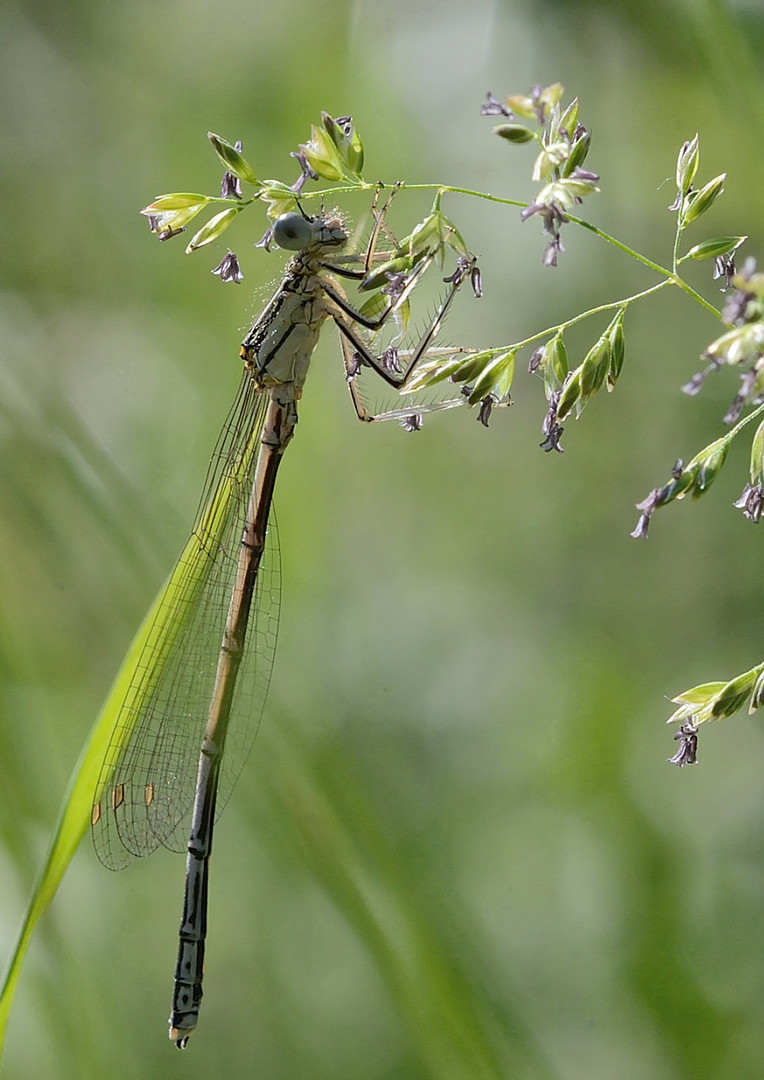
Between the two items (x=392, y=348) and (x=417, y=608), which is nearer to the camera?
(x=392, y=348)

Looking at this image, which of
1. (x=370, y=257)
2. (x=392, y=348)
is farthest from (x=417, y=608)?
(x=392, y=348)

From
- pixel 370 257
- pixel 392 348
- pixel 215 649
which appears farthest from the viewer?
pixel 215 649

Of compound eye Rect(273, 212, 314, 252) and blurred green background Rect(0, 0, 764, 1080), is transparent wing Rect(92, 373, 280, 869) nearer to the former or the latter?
blurred green background Rect(0, 0, 764, 1080)

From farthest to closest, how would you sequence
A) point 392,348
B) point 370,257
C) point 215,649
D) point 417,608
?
point 417,608, point 215,649, point 370,257, point 392,348

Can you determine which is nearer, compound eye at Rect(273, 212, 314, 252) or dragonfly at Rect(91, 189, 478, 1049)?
compound eye at Rect(273, 212, 314, 252)

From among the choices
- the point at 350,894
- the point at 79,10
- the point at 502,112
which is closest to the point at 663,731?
the point at 350,894

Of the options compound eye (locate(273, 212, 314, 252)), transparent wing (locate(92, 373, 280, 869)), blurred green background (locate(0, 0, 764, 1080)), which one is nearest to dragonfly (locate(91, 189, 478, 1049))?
transparent wing (locate(92, 373, 280, 869))

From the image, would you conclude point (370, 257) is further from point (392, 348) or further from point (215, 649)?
point (215, 649)

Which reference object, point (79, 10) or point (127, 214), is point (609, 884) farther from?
point (79, 10)

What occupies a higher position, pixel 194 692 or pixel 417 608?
pixel 417 608
